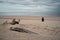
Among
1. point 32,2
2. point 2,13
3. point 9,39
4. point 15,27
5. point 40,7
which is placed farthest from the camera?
point 32,2

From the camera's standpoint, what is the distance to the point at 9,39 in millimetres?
2369

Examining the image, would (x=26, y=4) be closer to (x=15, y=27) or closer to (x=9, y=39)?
(x=15, y=27)

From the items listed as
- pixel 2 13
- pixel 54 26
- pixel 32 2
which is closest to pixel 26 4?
pixel 32 2

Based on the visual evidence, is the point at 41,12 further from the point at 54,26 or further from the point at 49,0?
the point at 54,26

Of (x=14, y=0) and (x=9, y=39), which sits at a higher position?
(x=14, y=0)

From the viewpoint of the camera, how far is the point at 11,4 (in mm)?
5152

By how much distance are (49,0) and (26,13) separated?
1.44m

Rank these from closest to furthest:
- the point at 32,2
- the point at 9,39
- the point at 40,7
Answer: the point at 9,39, the point at 40,7, the point at 32,2

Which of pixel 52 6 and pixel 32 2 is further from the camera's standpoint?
pixel 32 2

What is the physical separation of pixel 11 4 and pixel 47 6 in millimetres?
1226

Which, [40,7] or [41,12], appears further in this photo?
[40,7]

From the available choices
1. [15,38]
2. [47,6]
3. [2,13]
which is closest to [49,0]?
[47,6]

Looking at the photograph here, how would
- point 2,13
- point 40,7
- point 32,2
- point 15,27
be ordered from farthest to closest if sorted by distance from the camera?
point 32,2
point 40,7
point 2,13
point 15,27

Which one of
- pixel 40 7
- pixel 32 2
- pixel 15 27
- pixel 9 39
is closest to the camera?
pixel 9 39
